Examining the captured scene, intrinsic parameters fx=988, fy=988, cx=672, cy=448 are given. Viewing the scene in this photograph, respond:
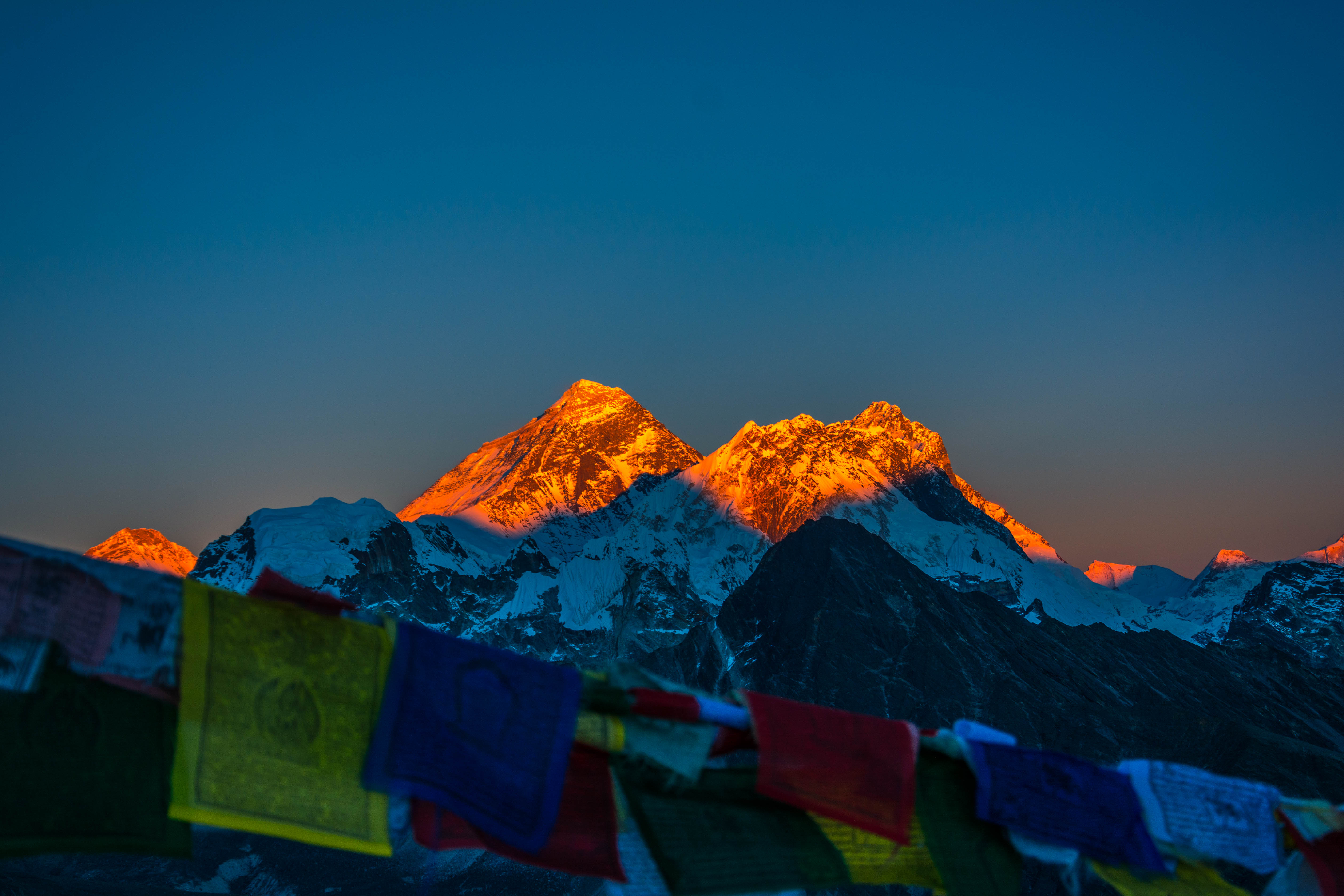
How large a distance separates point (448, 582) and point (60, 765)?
13054 centimetres

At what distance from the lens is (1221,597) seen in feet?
501

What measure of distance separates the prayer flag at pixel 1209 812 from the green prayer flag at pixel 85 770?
441 centimetres

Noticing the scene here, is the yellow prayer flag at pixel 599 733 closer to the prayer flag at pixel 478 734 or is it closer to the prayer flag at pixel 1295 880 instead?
the prayer flag at pixel 478 734

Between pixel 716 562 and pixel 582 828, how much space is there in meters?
133

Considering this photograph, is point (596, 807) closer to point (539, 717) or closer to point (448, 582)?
point (539, 717)

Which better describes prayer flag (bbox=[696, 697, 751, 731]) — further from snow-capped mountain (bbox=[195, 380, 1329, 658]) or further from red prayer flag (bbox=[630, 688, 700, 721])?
snow-capped mountain (bbox=[195, 380, 1329, 658])

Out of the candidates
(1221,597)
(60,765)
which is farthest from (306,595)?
(1221,597)

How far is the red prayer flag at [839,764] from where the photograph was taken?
439 cm

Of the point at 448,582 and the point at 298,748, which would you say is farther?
the point at 448,582

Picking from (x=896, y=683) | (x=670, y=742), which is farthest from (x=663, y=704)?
(x=896, y=683)

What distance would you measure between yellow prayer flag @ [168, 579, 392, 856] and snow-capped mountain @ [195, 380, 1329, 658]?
286ft

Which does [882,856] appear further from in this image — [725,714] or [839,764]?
[725,714]

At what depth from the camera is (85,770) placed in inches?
141

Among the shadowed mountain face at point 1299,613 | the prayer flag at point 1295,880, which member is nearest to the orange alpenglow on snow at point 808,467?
the shadowed mountain face at point 1299,613
